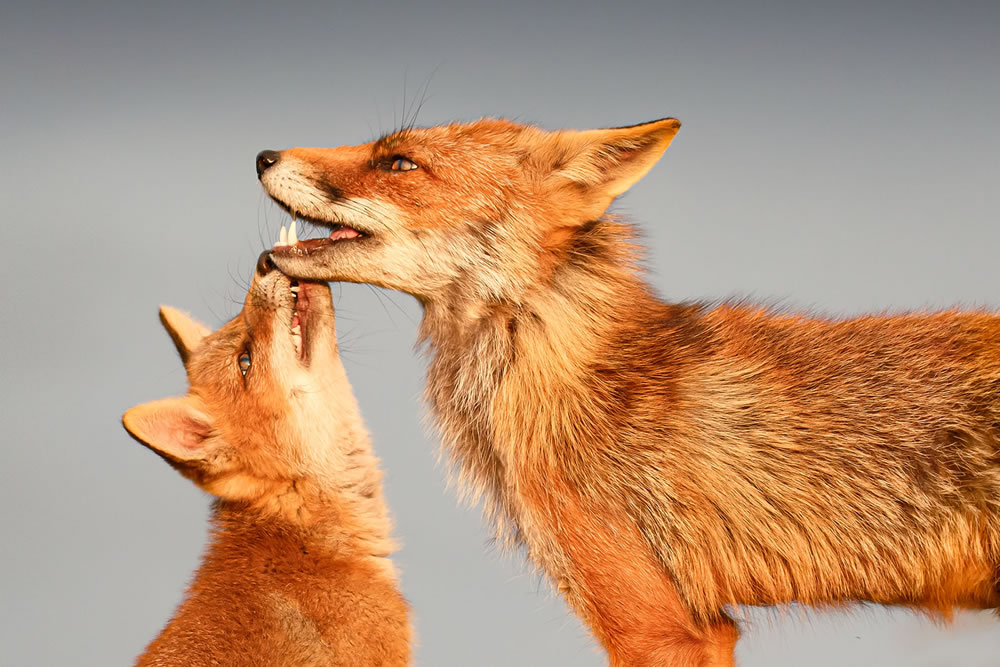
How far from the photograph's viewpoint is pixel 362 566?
14.0 feet

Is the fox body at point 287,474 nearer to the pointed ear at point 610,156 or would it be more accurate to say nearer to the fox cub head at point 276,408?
the fox cub head at point 276,408

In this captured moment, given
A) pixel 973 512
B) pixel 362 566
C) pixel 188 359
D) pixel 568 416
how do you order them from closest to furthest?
pixel 973 512
pixel 568 416
pixel 362 566
pixel 188 359

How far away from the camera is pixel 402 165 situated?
12.2ft

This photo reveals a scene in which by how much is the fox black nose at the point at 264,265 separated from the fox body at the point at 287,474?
10mm

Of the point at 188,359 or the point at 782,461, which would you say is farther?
the point at 188,359

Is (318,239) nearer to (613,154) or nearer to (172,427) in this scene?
(172,427)

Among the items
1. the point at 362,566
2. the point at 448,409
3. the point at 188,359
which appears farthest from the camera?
the point at 188,359

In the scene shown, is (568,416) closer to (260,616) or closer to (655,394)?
(655,394)

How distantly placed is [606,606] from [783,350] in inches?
48.4

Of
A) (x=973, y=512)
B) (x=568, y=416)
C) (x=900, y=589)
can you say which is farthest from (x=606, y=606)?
(x=973, y=512)

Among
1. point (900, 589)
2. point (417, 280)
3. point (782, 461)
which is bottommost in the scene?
point (900, 589)

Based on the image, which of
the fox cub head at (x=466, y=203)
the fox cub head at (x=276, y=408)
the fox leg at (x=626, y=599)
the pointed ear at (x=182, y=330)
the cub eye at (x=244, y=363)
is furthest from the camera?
the pointed ear at (x=182, y=330)

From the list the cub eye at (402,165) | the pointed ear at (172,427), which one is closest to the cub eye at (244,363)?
the pointed ear at (172,427)

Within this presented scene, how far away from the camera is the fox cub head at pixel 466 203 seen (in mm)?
3562
